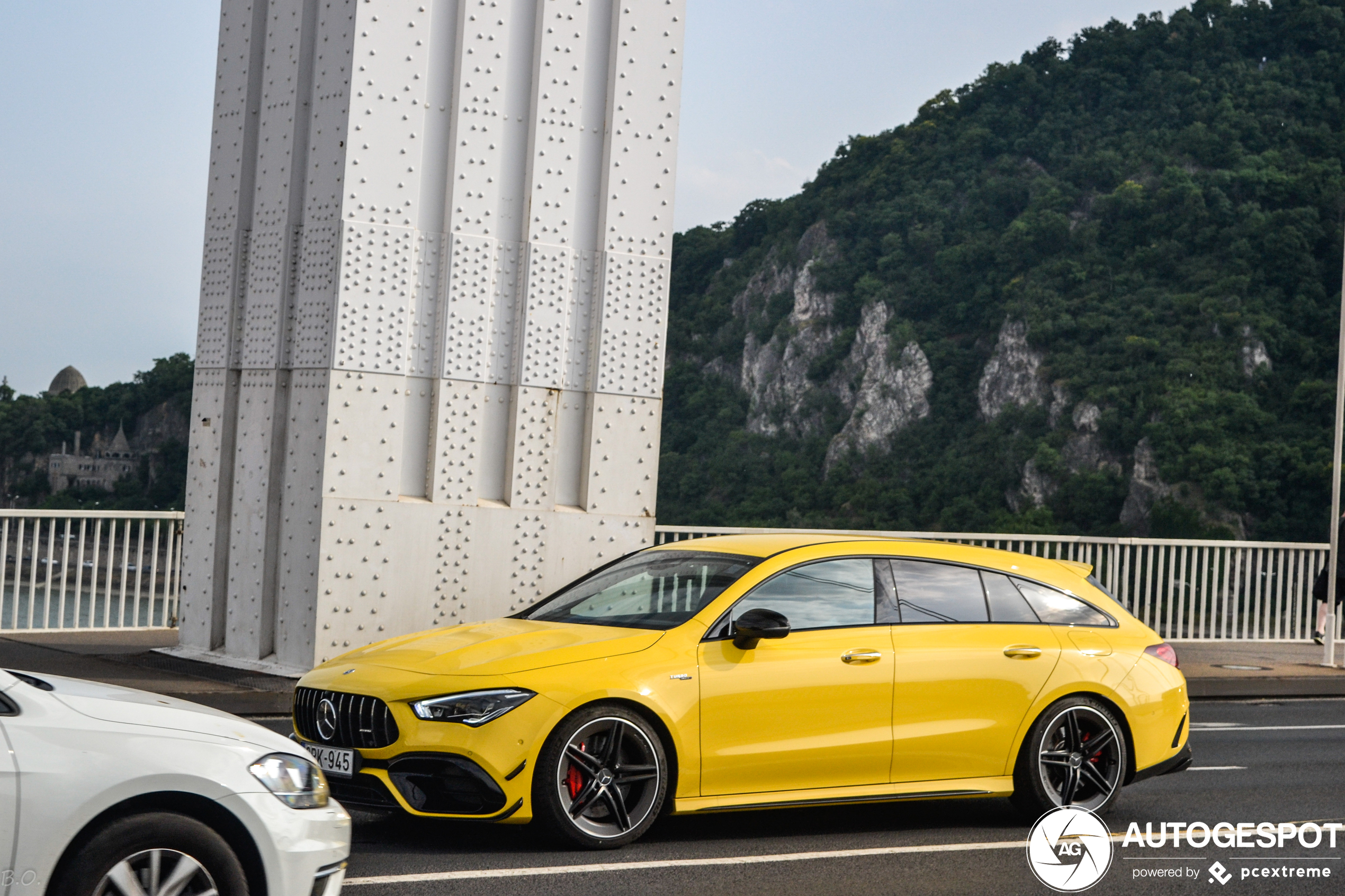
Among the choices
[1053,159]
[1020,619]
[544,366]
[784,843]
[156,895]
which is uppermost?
[1053,159]

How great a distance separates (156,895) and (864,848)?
3723mm

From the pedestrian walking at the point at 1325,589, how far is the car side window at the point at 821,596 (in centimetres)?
1148

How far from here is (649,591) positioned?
754 cm

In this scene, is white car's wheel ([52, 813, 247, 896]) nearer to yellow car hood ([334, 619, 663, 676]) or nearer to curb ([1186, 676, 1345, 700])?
yellow car hood ([334, 619, 663, 676])

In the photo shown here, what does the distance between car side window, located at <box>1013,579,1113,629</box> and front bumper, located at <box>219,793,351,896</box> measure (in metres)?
4.50

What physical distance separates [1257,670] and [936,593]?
985 cm

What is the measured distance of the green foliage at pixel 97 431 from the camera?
69.4m

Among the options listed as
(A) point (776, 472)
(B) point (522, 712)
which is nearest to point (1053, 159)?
(A) point (776, 472)

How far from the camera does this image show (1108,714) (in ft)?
25.3

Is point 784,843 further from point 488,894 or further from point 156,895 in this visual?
point 156,895

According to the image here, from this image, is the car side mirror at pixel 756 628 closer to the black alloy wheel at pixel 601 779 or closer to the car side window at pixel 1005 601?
the black alloy wheel at pixel 601 779

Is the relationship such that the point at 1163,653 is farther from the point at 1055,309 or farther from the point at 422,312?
the point at 1055,309

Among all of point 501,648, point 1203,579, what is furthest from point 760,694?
point 1203,579

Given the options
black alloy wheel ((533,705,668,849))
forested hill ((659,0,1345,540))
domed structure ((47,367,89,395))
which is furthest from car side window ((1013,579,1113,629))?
domed structure ((47,367,89,395))
